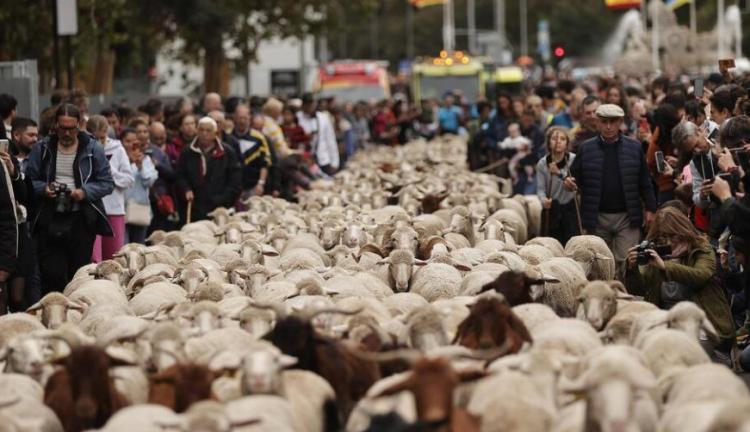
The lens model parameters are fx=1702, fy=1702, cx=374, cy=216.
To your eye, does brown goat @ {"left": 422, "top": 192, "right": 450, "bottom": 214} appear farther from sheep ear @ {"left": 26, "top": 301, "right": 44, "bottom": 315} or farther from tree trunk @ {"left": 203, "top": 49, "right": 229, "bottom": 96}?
tree trunk @ {"left": 203, "top": 49, "right": 229, "bottom": 96}

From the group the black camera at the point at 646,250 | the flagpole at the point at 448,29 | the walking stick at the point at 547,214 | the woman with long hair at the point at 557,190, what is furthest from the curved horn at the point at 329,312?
the flagpole at the point at 448,29

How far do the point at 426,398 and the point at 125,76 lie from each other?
4001 cm

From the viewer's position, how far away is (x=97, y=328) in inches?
416

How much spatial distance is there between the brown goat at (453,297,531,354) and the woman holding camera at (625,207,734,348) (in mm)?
2267

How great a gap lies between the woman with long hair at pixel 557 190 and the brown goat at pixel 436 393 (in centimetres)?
757

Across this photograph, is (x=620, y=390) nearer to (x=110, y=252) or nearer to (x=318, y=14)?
(x=110, y=252)

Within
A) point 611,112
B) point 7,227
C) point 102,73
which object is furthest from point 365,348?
point 102,73

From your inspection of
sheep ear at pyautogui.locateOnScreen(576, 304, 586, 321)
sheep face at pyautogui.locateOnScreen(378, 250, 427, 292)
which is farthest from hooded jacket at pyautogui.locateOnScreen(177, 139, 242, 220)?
sheep ear at pyautogui.locateOnScreen(576, 304, 586, 321)

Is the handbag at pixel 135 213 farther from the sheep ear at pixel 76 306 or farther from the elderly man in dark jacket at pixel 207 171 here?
the sheep ear at pixel 76 306

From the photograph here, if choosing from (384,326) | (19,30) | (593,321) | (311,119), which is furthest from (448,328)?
(19,30)

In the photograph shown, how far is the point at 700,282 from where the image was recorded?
1157cm

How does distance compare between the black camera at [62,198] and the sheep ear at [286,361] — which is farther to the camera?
the black camera at [62,198]

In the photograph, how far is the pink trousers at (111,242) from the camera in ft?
49.8

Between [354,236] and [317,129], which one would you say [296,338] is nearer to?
[354,236]
